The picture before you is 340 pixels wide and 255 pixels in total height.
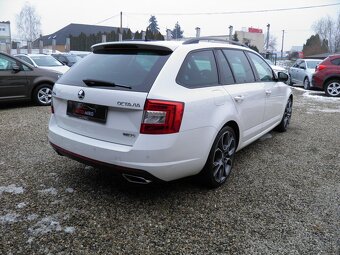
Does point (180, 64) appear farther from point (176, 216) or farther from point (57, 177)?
point (57, 177)

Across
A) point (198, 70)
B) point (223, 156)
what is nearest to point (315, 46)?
point (223, 156)

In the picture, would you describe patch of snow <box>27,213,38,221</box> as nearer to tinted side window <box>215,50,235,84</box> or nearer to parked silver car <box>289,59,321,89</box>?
tinted side window <box>215,50,235,84</box>

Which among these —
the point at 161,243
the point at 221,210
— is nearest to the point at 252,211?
the point at 221,210

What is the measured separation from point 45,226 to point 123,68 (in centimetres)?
160

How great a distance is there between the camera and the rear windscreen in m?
3.08

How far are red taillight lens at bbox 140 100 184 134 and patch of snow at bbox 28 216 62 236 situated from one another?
1.09 metres

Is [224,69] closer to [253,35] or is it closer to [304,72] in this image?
[304,72]

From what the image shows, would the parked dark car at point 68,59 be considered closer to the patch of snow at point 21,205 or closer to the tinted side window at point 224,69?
the tinted side window at point 224,69

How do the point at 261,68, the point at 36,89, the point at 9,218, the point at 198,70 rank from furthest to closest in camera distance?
1. the point at 36,89
2. the point at 261,68
3. the point at 198,70
4. the point at 9,218

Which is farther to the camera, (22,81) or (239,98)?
(22,81)

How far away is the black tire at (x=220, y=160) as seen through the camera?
11.5 ft

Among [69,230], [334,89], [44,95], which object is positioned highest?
[334,89]

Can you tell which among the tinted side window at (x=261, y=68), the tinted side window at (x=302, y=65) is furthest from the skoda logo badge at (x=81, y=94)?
the tinted side window at (x=302, y=65)

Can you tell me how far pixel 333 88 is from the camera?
40.9 feet
